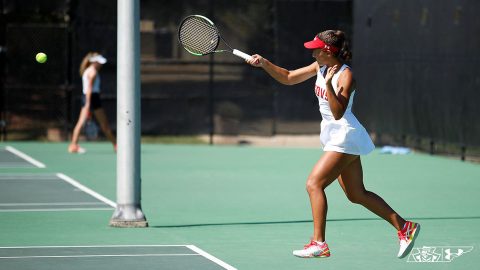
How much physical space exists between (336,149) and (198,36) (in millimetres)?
1973

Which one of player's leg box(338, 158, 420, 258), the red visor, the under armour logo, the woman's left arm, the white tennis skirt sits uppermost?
the red visor

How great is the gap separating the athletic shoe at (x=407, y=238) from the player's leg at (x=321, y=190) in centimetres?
61

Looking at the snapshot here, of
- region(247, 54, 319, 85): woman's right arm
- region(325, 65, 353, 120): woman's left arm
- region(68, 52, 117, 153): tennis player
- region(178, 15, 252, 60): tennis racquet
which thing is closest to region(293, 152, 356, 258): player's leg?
region(325, 65, 353, 120): woman's left arm

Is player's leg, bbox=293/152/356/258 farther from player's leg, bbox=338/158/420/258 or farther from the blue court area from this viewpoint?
the blue court area

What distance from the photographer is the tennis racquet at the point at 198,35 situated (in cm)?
1107

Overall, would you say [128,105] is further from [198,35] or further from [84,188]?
[84,188]

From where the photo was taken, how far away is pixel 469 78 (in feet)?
66.4

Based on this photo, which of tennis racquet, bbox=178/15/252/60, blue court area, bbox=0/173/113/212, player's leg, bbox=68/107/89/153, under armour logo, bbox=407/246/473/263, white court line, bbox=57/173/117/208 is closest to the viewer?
under armour logo, bbox=407/246/473/263

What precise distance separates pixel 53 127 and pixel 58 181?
26.3 feet

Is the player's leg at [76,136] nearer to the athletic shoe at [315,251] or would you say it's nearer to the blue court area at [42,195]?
the blue court area at [42,195]

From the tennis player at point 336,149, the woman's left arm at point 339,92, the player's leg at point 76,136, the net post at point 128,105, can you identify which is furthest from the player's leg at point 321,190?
the player's leg at point 76,136

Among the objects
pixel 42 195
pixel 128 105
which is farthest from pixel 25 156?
pixel 128 105

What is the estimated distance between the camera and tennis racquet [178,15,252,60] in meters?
11.1

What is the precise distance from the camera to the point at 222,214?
13500mm
